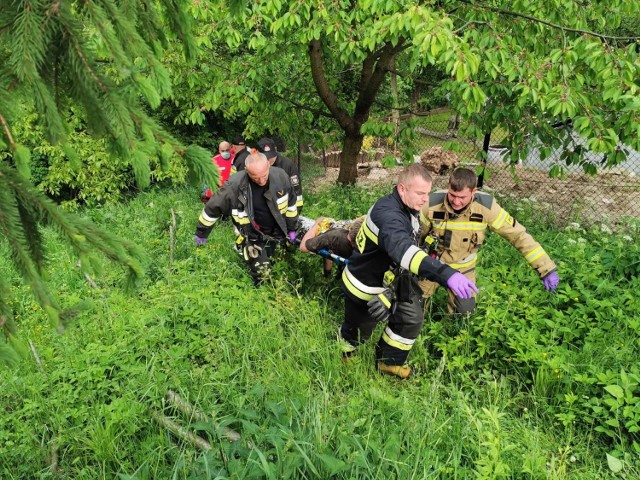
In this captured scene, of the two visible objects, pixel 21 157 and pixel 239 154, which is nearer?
pixel 21 157

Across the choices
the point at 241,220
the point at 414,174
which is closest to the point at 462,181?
the point at 414,174

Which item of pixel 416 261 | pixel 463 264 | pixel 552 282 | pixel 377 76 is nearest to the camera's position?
pixel 416 261

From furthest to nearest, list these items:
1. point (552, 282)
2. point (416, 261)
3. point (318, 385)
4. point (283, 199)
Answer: point (283, 199) < point (552, 282) < point (318, 385) < point (416, 261)

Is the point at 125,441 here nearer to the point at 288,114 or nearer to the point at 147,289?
the point at 147,289

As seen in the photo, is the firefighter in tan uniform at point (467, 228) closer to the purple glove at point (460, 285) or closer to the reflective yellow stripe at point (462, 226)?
the reflective yellow stripe at point (462, 226)

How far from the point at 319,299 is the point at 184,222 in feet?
8.69

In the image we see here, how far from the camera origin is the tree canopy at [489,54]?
3.55 m

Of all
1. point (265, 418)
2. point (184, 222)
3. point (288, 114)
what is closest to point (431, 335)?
point (265, 418)

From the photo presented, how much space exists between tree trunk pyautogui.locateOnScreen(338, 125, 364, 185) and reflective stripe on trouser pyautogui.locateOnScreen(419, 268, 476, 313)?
154 inches

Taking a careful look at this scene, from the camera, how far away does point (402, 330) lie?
3.55 metres

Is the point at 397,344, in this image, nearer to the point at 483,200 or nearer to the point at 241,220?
the point at 483,200

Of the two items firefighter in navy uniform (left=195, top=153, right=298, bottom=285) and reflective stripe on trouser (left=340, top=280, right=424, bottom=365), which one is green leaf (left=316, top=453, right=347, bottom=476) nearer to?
reflective stripe on trouser (left=340, top=280, right=424, bottom=365)

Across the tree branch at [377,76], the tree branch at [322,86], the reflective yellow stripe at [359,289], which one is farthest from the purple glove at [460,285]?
the tree branch at [322,86]

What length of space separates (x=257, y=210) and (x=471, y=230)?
7.23 ft
